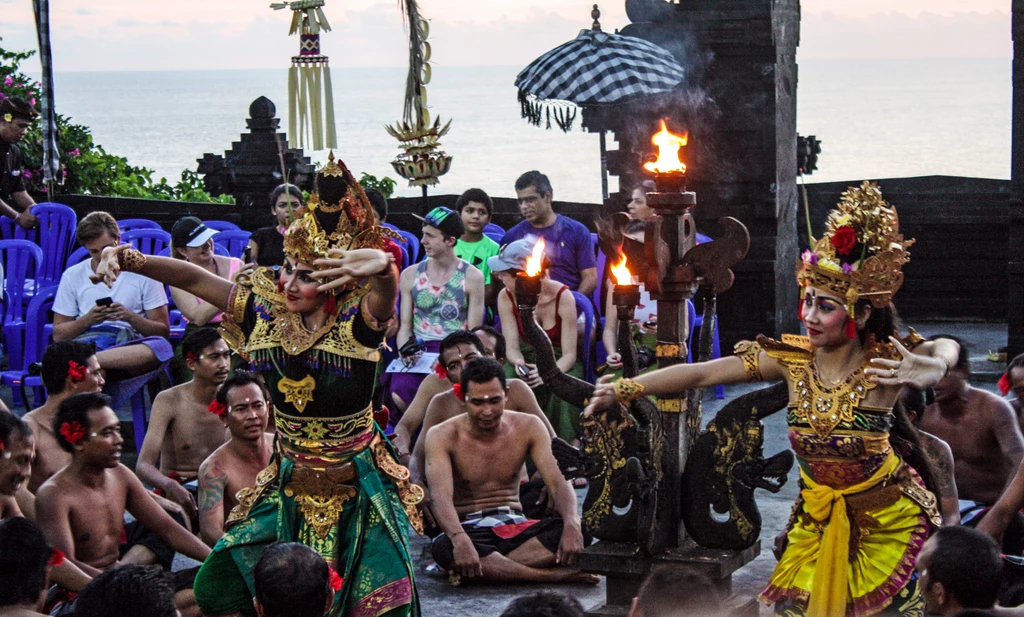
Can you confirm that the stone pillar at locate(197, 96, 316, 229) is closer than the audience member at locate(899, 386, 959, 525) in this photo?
No

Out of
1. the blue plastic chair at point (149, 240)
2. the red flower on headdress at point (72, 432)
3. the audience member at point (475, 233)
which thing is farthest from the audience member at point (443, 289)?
the red flower on headdress at point (72, 432)

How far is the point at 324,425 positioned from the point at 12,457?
1.44m

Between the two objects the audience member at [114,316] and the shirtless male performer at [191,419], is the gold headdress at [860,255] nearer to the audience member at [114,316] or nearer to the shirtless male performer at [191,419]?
the shirtless male performer at [191,419]

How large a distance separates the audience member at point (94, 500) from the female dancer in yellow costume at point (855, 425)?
2733mm

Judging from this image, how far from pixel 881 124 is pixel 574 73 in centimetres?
3155

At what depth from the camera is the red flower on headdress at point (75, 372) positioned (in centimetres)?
682

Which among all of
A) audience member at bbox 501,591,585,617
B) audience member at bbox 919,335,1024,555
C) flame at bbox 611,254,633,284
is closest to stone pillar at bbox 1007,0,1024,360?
audience member at bbox 919,335,1024,555

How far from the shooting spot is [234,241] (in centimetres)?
1077

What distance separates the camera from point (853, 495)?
4812mm

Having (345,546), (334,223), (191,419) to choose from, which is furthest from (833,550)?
(191,419)

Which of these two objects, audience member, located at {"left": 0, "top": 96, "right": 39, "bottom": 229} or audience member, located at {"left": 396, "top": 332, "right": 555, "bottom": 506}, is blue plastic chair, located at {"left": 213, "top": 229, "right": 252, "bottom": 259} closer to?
audience member, located at {"left": 0, "top": 96, "right": 39, "bottom": 229}

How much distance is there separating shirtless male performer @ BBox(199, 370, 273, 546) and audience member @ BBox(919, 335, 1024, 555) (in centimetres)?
307

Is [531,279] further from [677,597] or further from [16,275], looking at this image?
[16,275]

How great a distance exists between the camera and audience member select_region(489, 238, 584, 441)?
27.3 ft
